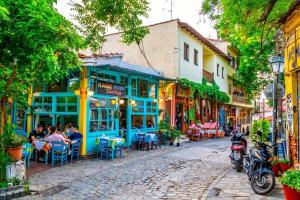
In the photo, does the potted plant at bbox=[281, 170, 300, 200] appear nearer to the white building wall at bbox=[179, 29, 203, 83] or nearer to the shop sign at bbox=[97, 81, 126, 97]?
the shop sign at bbox=[97, 81, 126, 97]

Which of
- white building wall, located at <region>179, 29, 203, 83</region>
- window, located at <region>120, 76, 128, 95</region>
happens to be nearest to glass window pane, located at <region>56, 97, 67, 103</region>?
window, located at <region>120, 76, 128, 95</region>

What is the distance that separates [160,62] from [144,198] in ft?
51.6

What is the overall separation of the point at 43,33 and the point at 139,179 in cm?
507

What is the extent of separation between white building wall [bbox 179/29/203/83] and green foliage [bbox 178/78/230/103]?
0.72m

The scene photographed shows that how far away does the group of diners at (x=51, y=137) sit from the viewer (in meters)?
11.6

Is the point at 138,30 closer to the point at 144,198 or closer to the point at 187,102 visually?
the point at 144,198

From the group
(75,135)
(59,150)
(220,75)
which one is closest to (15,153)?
(59,150)

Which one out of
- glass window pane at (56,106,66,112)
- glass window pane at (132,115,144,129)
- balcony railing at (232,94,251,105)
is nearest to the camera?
glass window pane at (56,106,66,112)

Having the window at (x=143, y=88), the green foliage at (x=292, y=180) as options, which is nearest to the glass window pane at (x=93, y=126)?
the window at (x=143, y=88)

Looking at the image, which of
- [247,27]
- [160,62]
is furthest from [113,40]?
[247,27]

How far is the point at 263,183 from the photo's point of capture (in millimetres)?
7488

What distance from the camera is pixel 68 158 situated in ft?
41.1

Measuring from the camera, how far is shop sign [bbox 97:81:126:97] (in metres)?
13.6

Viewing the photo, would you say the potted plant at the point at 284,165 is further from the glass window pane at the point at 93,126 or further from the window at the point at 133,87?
the window at the point at 133,87
